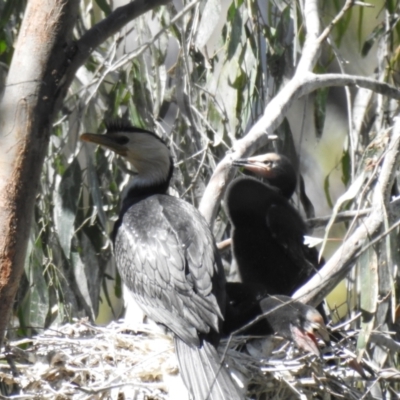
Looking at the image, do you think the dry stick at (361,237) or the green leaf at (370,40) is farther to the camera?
the green leaf at (370,40)

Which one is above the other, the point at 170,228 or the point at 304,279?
the point at 170,228

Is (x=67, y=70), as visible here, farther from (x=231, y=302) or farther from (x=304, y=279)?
(x=304, y=279)

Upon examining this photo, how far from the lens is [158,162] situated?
388 centimetres

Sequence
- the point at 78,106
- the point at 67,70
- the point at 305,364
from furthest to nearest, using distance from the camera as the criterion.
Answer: the point at 78,106 → the point at 305,364 → the point at 67,70

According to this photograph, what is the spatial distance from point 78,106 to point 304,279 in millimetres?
1229

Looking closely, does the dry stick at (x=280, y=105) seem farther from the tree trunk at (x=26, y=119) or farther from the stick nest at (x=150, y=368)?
the tree trunk at (x=26, y=119)

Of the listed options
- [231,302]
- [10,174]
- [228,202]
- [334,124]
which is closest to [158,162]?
[228,202]

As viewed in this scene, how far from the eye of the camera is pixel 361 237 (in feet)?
9.36

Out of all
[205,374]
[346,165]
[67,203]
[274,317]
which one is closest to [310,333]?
[274,317]

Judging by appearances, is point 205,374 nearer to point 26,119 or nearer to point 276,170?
point 26,119

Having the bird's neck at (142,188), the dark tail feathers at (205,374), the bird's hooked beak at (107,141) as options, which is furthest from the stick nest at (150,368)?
the bird's hooked beak at (107,141)

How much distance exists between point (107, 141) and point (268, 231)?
87cm

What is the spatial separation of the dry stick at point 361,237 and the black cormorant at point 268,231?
0.97 metres

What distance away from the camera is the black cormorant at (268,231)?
154 inches
